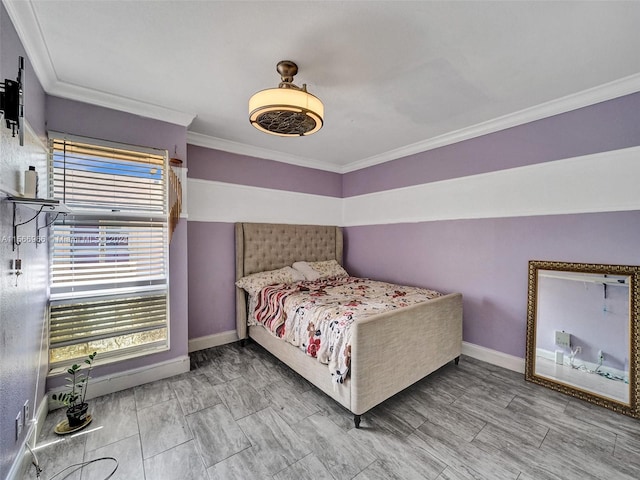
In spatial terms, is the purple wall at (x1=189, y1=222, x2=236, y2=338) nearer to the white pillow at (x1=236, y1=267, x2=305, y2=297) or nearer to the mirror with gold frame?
the white pillow at (x1=236, y1=267, x2=305, y2=297)

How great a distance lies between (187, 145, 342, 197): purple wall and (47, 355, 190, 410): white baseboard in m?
2.06

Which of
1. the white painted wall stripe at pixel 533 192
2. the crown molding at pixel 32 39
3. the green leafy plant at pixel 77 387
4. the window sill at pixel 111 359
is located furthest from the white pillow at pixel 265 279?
the crown molding at pixel 32 39

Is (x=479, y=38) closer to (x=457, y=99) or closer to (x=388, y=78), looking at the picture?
(x=388, y=78)

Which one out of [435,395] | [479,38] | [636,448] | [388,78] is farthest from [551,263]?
[388,78]

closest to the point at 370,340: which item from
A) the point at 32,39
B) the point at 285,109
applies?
the point at 285,109

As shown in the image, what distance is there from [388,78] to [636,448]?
3.02 m

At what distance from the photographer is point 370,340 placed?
→ 1959 mm

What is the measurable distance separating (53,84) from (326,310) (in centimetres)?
281

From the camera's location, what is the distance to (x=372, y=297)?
113 inches

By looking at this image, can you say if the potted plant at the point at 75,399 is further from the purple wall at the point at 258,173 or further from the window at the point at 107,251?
the purple wall at the point at 258,173

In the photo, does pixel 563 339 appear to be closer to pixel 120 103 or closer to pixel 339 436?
pixel 339 436

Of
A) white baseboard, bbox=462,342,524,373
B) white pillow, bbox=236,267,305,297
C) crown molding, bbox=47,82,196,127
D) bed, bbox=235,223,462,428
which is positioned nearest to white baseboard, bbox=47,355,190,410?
bed, bbox=235,223,462,428

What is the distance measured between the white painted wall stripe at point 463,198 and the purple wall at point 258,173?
0.10 m

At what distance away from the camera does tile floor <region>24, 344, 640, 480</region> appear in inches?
63.7
